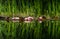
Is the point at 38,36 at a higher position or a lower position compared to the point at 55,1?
lower

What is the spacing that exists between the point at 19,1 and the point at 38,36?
5336 mm

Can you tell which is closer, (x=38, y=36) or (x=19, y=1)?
(x=38, y=36)

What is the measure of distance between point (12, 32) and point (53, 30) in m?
1.96

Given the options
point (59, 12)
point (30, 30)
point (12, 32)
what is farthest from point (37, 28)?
point (59, 12)

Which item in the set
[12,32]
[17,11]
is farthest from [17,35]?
[17,11]

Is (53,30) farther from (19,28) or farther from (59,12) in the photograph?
(59,12)

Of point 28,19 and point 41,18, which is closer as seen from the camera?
point 28,19

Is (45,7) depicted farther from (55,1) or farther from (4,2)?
(4,2)

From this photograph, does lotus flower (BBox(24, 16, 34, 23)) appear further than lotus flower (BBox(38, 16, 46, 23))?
No

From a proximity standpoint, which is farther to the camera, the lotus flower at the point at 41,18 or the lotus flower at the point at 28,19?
the lotus flower at the point at 41,18

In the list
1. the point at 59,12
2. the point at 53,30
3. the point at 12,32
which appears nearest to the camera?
the point at 12,32

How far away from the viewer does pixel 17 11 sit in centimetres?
1596

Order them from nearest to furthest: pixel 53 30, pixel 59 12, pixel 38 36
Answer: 1. pixel 38 36
2. pixel 53 30
3. pixel 59 12

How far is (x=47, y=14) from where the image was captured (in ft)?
52.9
